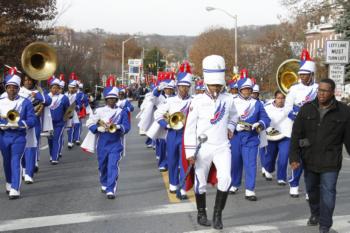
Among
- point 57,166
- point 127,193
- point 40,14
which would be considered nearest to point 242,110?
point 127,193

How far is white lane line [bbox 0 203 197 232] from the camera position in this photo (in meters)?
7.73

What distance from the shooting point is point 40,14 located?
27.8m

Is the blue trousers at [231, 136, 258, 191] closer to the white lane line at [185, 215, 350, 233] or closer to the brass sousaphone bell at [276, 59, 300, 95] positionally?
the white lane line at [185, 215, 350, 233]

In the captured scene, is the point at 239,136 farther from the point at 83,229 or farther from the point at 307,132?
the point at 83,229

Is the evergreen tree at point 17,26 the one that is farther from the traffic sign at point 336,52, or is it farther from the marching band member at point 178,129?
the marching band member at point 178,129

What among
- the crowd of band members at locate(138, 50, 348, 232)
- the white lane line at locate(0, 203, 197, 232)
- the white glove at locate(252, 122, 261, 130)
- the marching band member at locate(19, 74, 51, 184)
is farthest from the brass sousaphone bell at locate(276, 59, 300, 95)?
the marching band member at locate(19, 74, 51, 184)

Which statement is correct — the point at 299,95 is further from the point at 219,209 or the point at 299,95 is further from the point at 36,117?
the point at 36,117

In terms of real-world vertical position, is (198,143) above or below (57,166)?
above

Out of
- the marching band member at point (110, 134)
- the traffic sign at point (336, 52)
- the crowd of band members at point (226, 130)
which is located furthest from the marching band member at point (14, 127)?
the traffic sign at point (336, 52)

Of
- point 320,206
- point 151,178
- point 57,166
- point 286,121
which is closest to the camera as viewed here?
point 320,206

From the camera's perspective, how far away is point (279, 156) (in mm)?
10484

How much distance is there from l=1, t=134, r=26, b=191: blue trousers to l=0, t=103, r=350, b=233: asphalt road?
0.35 metres

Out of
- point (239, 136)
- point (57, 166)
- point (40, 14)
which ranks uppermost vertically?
point (40, 14)

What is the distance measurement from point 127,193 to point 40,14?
64.1 ft
